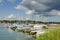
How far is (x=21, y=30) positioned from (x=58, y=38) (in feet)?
74.1

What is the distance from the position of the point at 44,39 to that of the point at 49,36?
0.28 meters

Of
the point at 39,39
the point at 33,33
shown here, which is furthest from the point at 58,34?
the point at 33,33

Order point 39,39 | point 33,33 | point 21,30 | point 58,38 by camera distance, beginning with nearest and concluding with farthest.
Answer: point 58,38 < point 39,39 < point 33,33 < point 21,30

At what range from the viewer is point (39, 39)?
877 centimetres

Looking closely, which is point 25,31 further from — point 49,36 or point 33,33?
point 49,36

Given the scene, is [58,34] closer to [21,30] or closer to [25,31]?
[25,31]

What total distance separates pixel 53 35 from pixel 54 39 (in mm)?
231

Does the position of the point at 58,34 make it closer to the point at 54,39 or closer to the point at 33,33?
the point at 54,39

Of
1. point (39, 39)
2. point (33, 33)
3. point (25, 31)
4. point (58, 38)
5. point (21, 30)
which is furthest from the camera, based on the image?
point (21, 30)

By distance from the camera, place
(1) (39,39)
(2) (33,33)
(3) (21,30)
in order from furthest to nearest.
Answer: (3) (21,30) → (2) (33,33) → (1) (39,39)

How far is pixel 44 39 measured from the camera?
8484 mm

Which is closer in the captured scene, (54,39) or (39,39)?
(54,39)

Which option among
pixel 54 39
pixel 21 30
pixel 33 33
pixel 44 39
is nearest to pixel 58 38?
pixel 54 39

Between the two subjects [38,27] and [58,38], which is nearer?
[58,38]
